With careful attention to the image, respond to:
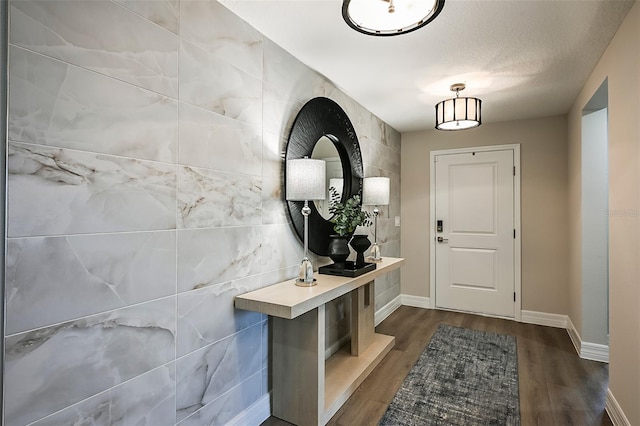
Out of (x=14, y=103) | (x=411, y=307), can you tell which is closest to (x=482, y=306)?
(x=411, y=307)

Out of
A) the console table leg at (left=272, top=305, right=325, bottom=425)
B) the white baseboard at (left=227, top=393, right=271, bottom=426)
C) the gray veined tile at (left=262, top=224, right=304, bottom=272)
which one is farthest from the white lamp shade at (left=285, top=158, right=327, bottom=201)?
the white baseboard at (left=227, top=393, right=271, bottom=426)

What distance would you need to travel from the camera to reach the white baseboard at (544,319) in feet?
12.1

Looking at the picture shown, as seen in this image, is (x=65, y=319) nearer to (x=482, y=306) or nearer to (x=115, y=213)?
(x=115, y=213)

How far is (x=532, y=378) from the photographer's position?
2.54 metres

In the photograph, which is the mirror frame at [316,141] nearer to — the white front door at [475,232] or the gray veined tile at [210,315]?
the gray veined tile at [210,315]

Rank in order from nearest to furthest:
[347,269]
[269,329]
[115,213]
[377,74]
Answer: [115,213] → [269,329] → [347,269] → [377,74]

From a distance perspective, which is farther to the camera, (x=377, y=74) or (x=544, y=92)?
(x=544, y=92)

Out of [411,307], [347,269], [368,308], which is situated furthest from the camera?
[411,307]

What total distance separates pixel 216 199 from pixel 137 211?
0.42 metres

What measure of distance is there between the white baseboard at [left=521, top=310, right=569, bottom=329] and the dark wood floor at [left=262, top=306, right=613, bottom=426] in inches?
5.3

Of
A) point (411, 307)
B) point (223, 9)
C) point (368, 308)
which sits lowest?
point (411, 307)

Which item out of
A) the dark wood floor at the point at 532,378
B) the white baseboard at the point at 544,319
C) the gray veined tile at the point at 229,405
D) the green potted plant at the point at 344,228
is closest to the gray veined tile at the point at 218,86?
the green potted plant at the point at 344,228

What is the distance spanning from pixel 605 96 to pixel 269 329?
2.93m

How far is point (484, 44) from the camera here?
218 cm
